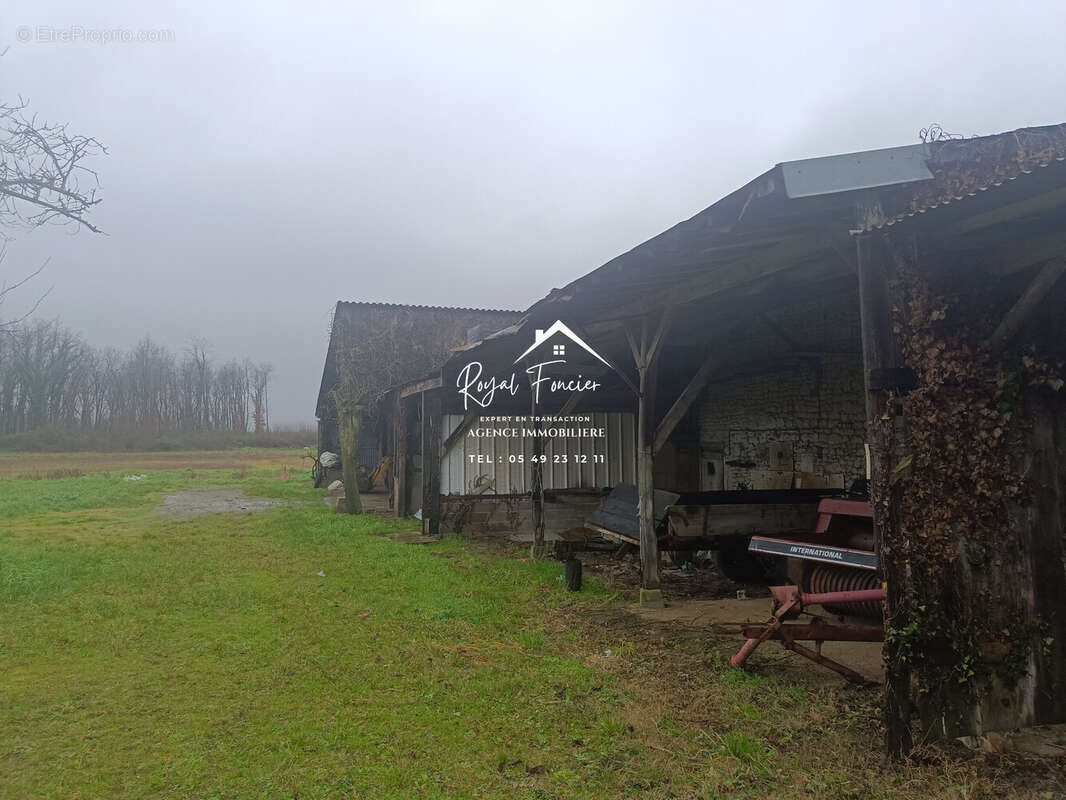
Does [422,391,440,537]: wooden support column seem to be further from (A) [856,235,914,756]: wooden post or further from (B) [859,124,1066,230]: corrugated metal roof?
(B) [859,124,1066,230]: corrugated metal roof

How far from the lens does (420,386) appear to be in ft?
36.0

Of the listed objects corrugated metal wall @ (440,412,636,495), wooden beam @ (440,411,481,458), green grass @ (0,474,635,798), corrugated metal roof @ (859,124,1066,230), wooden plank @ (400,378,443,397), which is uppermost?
corrugated metal roof @ (859,124,1066,230)

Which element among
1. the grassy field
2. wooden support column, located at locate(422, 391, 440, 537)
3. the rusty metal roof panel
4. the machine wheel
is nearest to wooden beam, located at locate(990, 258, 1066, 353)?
the rusty metal roof panel

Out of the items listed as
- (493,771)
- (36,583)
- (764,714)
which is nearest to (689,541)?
(764,714)

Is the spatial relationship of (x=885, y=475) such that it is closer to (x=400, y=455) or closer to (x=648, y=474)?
(x=648, y=474)

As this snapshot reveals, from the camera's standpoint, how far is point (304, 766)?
3125 mm

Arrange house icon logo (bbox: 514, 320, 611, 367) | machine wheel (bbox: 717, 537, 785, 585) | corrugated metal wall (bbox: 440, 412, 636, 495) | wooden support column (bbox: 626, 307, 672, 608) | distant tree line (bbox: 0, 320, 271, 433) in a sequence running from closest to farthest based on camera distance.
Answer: wooden support column (bbox: 626, 307, 672, 608)
machine wheel (bbox: 717, 537, 785, 585)
house icon logo (bbox: 514, 320, 611, 367)
corrugated metal wall (bbox: 440, 412, 636, 495)
distant tree line (bbox: 0, 320, 271, 433)

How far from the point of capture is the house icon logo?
27.4 ft

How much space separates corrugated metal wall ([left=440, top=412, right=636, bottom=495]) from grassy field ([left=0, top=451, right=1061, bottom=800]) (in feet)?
11.9

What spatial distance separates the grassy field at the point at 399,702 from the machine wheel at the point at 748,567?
1.47 meters

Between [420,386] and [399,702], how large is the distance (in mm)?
7434

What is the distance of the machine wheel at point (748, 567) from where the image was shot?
7.11 m

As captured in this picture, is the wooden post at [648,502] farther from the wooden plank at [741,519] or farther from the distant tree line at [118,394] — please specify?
the distant tree line at [118,394]

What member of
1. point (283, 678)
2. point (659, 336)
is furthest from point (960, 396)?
point (283, 678)
